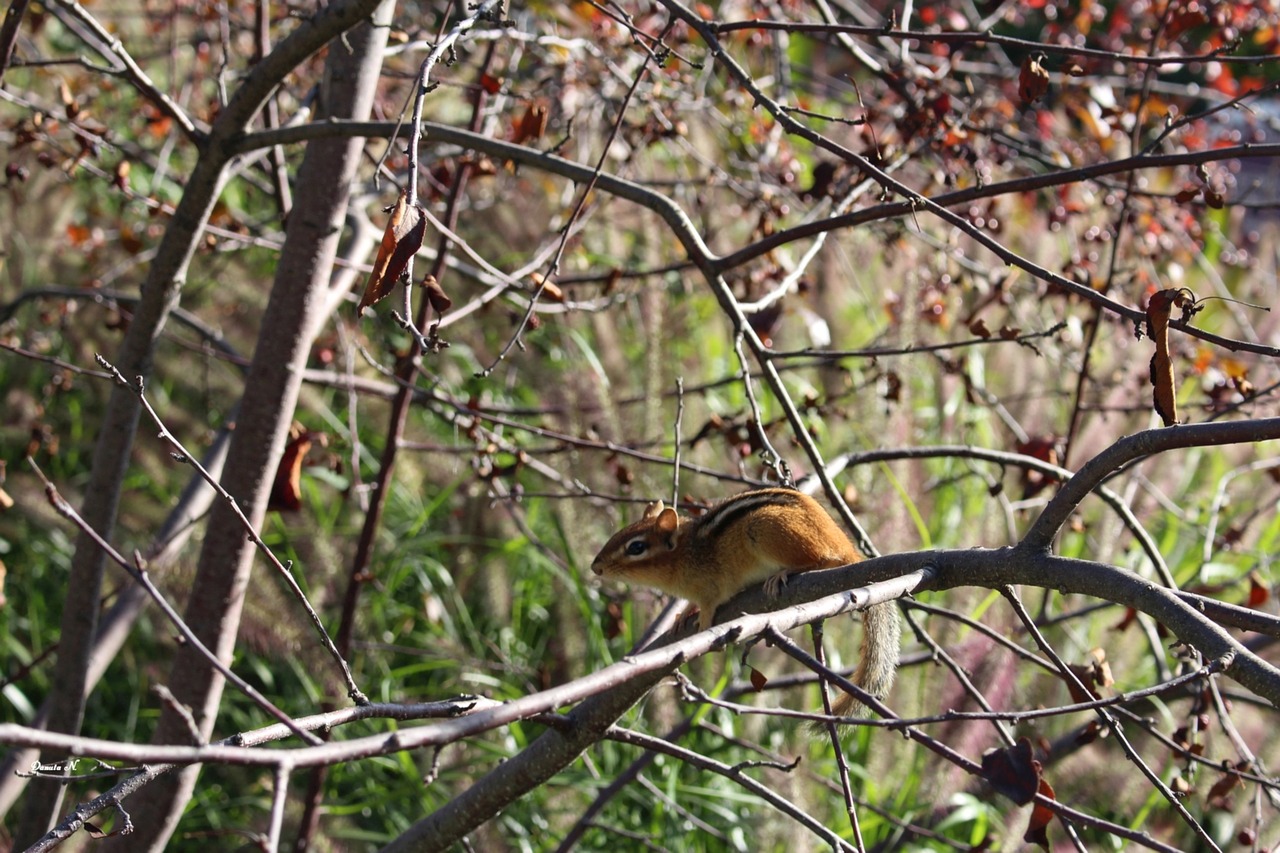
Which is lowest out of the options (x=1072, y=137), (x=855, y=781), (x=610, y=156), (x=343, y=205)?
(x=855, y=781)

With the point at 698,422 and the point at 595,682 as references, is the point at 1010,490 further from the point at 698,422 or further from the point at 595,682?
the point at 595,682

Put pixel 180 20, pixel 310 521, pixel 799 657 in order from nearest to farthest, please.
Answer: pixel 799 657
pixel 310 521
pixel 180 20

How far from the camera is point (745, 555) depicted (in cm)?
231

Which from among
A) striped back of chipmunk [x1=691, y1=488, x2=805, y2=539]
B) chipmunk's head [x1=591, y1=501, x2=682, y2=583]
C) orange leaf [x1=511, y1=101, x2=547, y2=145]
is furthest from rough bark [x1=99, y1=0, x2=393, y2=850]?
striped back of chipmunk [x1=691, y1=488, x2=805, y2=539]

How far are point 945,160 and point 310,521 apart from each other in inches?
94.9

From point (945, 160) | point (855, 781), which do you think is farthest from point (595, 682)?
point (855, 781)

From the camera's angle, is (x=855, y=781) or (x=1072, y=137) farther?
→ (x=1072, y=137)

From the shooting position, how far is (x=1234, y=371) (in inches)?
89.7

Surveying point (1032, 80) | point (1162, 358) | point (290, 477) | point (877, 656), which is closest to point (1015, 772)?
point (1162, 358)

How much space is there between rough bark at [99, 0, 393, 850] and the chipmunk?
0.73 meters

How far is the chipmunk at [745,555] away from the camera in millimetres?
2127

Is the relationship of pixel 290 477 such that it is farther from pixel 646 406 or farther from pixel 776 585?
pixel 646 406

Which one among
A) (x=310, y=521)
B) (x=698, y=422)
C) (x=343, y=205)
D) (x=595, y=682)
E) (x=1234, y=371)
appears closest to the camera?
(x=595, y=682)

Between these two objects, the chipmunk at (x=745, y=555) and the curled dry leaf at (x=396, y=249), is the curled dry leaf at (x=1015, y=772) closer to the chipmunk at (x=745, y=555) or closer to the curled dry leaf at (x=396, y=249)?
the chipmunk at (x=745, y=555)
